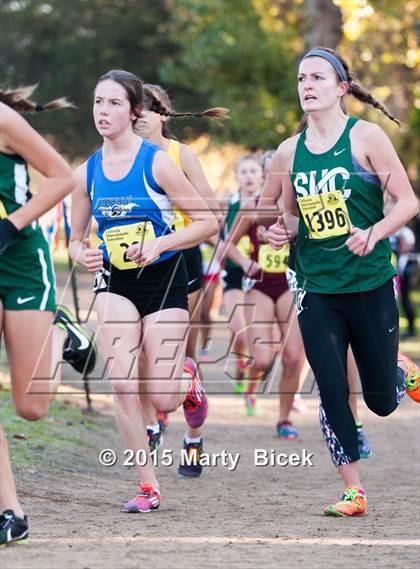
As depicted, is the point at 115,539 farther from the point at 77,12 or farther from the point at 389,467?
the point at 77,12

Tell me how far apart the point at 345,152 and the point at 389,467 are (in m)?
3.30

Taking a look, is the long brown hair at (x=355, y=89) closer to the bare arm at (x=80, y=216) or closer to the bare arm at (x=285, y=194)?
the bare arm at (x=285, y=194)

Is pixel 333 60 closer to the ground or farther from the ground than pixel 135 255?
farther from the ground

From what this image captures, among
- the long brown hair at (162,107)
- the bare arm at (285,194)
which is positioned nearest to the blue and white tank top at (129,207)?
the bare arm at (285,194)

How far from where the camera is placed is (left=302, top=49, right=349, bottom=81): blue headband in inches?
269

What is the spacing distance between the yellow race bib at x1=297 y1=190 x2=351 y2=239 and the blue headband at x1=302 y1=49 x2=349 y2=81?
693 mm

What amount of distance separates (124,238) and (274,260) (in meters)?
3.96

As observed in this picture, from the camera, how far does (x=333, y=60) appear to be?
6852 millimetres

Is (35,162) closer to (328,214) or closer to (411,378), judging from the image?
(328,214)

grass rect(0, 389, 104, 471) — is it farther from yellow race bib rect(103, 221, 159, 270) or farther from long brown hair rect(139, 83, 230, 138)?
long brown hair rect(139, 83, 230, 138)

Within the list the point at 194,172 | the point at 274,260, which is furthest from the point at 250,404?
the point at 194,172

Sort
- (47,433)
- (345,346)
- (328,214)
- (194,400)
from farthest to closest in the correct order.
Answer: (47,433), (194,400), (345,346), (328,214)

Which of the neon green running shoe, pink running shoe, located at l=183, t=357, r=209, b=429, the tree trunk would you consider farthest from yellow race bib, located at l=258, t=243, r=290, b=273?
the tree trunk

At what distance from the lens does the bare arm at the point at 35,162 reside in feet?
17.4
